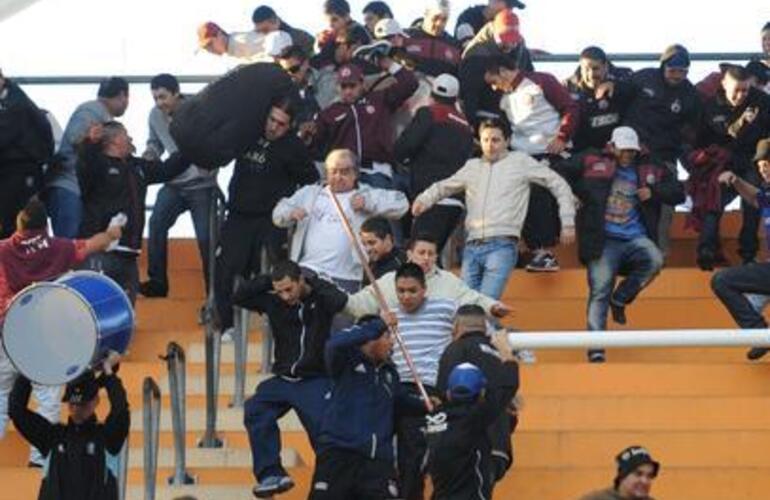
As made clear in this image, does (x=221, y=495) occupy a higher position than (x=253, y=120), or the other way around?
(x=253, y=120)

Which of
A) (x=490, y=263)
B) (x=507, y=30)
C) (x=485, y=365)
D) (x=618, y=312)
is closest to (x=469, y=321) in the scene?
(x=485, y=365)

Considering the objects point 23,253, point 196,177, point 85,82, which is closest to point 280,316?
point 23,253

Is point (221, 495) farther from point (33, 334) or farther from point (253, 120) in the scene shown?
point (253, 120)

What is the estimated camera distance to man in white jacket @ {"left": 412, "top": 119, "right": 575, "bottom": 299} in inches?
847

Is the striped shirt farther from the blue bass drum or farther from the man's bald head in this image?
the blue bass drum

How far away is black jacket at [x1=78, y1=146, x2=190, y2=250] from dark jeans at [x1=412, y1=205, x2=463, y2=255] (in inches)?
68.3

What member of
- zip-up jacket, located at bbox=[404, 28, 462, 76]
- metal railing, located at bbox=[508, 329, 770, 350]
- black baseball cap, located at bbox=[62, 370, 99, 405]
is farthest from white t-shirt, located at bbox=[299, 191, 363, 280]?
zip-up jacket, located at bbox=[404, 28, 462, 76]

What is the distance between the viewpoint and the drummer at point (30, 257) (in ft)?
68.2

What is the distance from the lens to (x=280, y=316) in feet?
62.5

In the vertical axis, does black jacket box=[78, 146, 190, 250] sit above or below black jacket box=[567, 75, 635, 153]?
below

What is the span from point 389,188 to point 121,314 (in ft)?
12.0

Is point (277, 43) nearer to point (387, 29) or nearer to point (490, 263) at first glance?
point (387, 29)

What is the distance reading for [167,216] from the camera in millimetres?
23266

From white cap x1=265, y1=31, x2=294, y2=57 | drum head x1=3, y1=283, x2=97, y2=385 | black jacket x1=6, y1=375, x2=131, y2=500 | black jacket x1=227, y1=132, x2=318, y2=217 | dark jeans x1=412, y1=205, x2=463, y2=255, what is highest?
white cap x1=265, y1=31, x2=294, y2=57
